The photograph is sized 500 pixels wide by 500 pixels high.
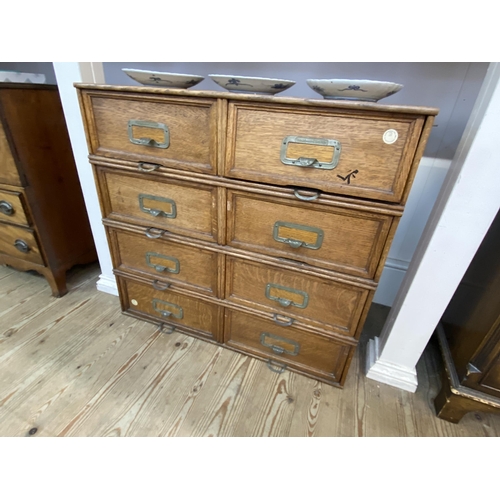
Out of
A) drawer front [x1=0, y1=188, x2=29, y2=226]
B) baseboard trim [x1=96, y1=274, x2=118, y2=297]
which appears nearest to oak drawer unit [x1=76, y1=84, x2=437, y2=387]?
baseboard trim [x1=96, y1=274, x2=118, y2=297]

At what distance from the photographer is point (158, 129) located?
823 mm

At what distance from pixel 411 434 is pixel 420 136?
0.90 m

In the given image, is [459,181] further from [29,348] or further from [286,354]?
[29,348]

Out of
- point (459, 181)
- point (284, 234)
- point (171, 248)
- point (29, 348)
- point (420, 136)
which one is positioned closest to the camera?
point (420, 136)

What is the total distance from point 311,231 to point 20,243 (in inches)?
50.2

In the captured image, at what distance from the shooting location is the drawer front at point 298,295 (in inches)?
34.2

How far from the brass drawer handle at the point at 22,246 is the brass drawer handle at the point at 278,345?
43.5 inches

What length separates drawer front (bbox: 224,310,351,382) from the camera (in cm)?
99

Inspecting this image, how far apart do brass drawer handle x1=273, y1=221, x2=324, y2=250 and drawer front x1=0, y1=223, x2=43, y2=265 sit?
1.08 meters

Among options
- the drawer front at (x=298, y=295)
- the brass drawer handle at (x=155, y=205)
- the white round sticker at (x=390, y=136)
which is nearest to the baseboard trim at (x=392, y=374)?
the drawer front at (x=298, y=295)

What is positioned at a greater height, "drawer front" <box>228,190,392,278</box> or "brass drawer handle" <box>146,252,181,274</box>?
"drawer front" <box>228,190,392,278</box>

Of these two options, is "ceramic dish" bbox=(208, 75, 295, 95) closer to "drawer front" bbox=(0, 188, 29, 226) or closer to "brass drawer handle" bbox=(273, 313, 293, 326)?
"brass drawer handle" bbox=(273, 313, 293, 326)
